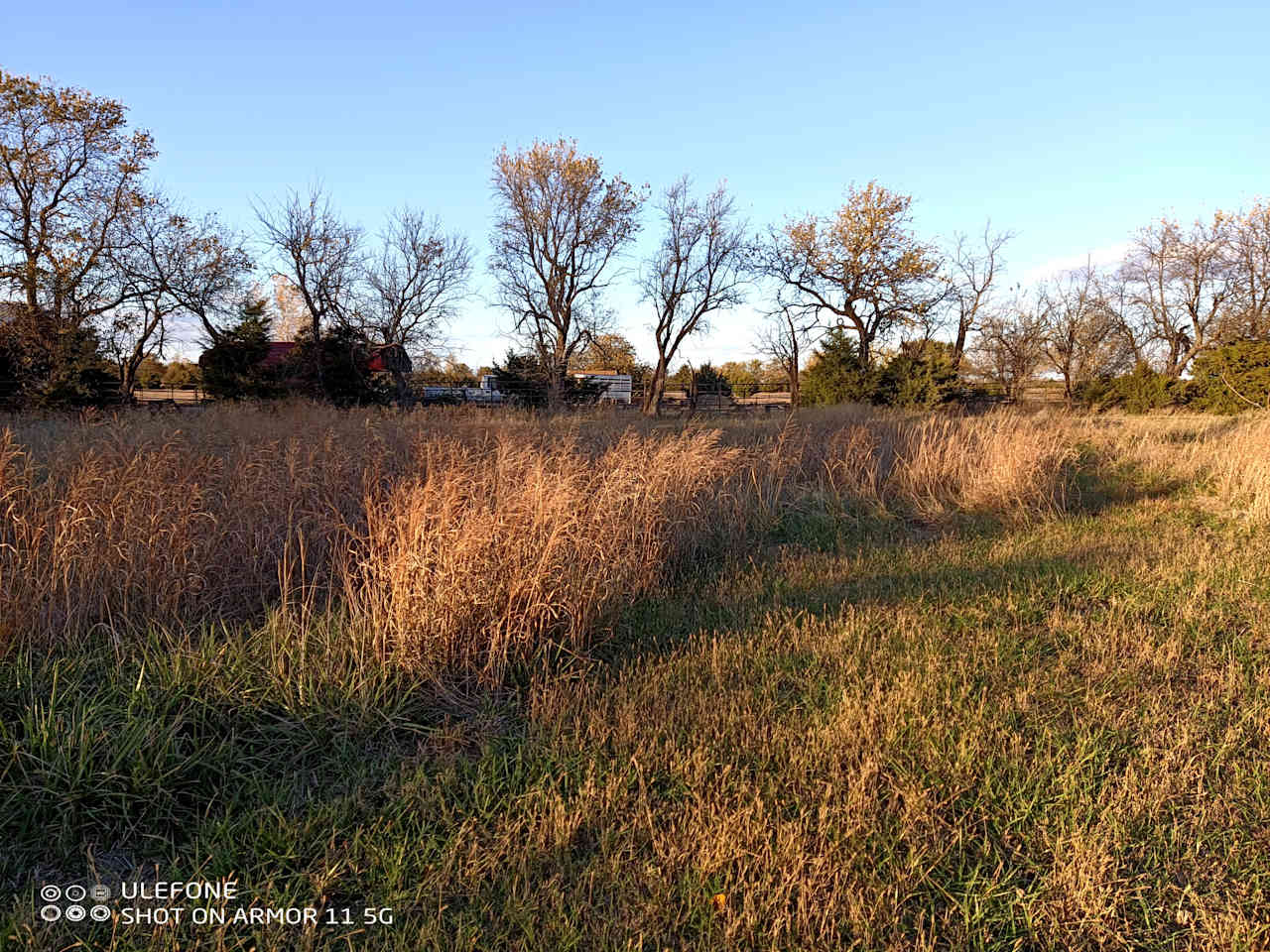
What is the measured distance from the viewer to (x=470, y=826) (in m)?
2.28

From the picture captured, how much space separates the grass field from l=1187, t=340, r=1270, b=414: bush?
25504 mm

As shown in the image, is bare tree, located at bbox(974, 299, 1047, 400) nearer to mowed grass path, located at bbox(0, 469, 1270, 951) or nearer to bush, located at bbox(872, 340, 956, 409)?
bush, located at bbox(872, 340, 956, 409)

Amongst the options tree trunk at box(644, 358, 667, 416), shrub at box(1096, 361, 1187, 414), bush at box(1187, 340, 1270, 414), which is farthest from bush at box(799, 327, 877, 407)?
bush at box(1187, 340, 1270, 414)

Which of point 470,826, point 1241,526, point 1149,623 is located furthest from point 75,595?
point 1241,526

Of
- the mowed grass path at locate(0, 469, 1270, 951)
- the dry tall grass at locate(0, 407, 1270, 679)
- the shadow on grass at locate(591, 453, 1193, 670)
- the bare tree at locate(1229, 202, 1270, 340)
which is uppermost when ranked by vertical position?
the bare tree at locate(1229, 202, 1270, 340)

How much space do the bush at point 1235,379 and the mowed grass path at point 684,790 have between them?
28.1m

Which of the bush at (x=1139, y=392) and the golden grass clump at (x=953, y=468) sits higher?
the bush at (x=1139, y=392)

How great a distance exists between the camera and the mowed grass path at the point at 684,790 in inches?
76.3

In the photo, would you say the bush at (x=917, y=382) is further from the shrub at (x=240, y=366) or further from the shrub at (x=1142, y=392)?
the shrub at (x=240, y=366)

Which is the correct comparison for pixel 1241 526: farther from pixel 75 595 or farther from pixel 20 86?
pixel 20 86

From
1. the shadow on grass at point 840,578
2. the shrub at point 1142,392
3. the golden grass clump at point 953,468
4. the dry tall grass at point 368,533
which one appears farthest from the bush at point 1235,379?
the shadow on grass at point 840,578

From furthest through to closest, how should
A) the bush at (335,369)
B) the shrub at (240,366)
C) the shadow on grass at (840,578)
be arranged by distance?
the bush at (335,369), the shrub at (240,366), the shadow on grass at (840,578)

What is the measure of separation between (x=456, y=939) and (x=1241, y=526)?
29.4ft

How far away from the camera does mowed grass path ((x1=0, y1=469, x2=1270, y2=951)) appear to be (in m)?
1.94
